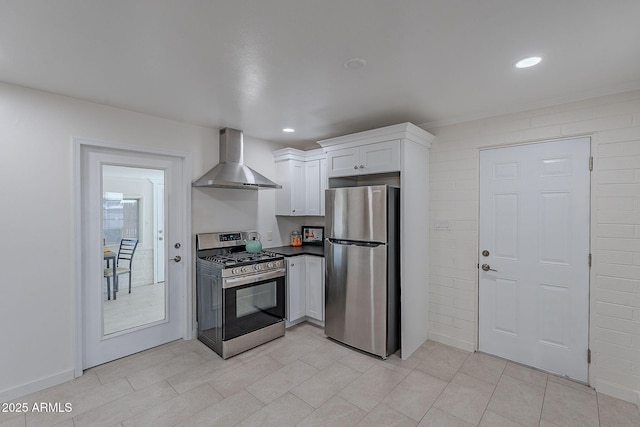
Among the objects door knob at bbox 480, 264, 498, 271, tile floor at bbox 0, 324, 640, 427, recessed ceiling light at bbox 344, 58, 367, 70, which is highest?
recessed ceiling light at bbox 344, 58, 367, 70

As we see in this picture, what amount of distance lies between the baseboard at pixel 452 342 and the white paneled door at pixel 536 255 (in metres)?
0.11

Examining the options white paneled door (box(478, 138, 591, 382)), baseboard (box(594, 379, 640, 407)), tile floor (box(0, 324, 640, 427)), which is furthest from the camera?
white paneled door (box(478, 138, 591, 382))

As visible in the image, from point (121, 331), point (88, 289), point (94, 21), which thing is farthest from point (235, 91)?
point (121, 331)

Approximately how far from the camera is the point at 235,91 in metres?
2.45

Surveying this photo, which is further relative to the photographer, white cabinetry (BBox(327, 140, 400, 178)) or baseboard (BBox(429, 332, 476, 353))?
baseboard (BBox(429, 332, 476, 353))

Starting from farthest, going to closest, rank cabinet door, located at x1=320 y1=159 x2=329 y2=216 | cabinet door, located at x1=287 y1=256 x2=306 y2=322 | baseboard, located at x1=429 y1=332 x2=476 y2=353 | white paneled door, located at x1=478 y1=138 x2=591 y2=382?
1. cabinet door, located at x1=320 y1=159 x2=329 y2=216
2. cabinet door, located at x1=287 y1=256 x2=306 y2=322
3. baseboard, located at x1=429 y1=332 x2=476 y2=353
4. white paneled door, located at x1=478 y1=138 x2=591 y2=382

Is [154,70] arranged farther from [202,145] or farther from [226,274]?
[226,274]

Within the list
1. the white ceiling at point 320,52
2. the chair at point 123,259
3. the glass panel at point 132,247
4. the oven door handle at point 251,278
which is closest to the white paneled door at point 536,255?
the white ceiling at point 320,52

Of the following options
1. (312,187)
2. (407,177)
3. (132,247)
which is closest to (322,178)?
(312,187)

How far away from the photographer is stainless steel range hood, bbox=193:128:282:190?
3.20 metres

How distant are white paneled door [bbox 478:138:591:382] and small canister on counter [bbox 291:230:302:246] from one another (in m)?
2.39

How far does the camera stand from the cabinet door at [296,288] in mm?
3615

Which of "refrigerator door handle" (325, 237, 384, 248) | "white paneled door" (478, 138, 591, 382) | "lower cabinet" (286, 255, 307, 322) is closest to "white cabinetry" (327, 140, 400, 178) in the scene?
"refrigerator door handle" (325, 237, 384, 248)

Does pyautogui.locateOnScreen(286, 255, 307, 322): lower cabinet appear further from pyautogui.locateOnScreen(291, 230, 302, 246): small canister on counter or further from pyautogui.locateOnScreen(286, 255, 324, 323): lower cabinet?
pyautogui.locateOnScreen(291, 230, 302, 246): small canister on counter
